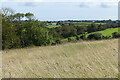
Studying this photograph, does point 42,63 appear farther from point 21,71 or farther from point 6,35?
point 6,35

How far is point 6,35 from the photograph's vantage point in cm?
2497

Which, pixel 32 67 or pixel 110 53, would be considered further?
pixel 110 53

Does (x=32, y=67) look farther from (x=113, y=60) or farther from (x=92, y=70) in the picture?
(x=113, y=60)

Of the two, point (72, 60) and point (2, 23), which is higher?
point (2, 23)

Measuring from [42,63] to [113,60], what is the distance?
5.53 feet

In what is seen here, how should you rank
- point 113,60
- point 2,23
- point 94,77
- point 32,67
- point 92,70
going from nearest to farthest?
1. point 94,77
2. point 92,70
3. point 32,67
4. point 113,60
5. point 2,23

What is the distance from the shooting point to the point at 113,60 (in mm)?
3660

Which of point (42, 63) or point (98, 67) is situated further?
point (42, 63)

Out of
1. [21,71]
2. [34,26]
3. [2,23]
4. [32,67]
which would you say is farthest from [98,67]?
[34,26]

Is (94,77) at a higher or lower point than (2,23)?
lower

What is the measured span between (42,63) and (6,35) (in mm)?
23108

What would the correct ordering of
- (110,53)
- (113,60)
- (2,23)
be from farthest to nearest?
1. (2,23)
2. (110,53)
3. (113,60)

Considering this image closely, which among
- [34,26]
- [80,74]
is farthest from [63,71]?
[34,26]

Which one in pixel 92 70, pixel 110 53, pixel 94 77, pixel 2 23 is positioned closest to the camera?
pixel 94 77
